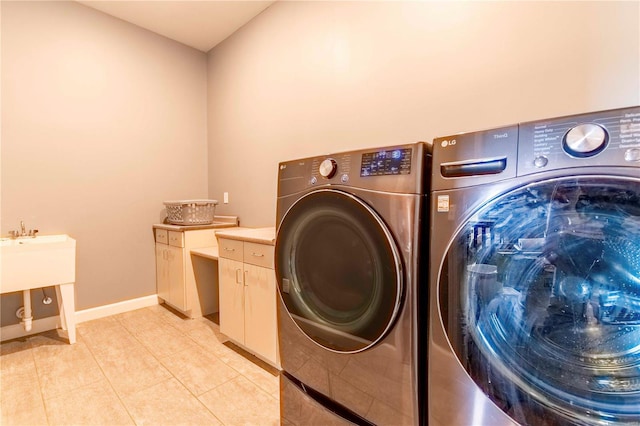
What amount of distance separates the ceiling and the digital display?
7.49 ft

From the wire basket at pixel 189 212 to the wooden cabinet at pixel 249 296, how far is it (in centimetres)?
76

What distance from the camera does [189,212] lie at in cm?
268

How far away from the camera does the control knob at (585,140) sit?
58cm

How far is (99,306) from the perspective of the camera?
266 centimetres

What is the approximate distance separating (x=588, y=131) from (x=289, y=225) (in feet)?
2.95

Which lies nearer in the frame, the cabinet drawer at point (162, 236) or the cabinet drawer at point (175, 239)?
the cabinet drawer at point (175, 239)

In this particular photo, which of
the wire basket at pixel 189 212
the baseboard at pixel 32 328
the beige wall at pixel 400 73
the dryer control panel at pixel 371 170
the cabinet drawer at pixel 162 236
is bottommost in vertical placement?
the baseboard at pixel 32 328

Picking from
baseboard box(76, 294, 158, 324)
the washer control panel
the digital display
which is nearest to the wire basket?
baseboard box(76, 294, 158, 324)

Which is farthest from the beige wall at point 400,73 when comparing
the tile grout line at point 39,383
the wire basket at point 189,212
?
the tile grout line at point 39,383

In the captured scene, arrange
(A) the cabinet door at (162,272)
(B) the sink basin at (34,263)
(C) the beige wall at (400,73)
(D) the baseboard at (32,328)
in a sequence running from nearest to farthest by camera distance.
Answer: (C) the beige wall at (400,73) → (B) the sink basin at (34,263) → (D) the baseboard at (32,328) → (A) the cabinet door at (162,272)

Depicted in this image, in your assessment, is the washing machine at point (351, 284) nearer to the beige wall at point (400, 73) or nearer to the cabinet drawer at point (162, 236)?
the beige wall at point (400, 73)

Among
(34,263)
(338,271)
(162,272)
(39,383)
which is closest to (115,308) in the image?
(162,272)

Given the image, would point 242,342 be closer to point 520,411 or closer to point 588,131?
point 520,411

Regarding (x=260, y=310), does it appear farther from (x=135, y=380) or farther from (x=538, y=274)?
(x=538, y=274)
